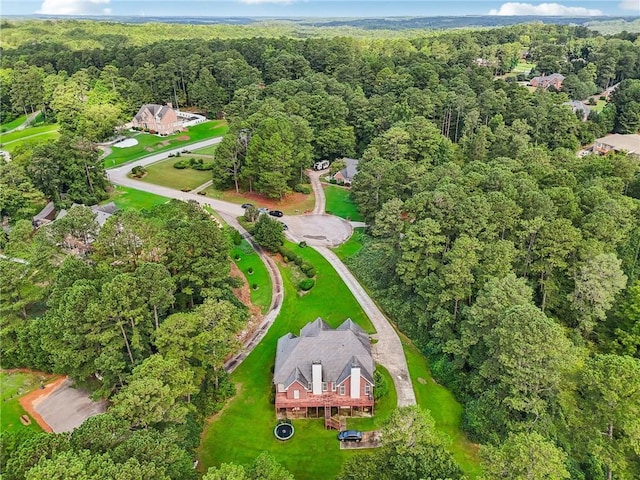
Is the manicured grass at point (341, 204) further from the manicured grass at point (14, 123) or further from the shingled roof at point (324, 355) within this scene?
the manicured grass at point (14, 123)

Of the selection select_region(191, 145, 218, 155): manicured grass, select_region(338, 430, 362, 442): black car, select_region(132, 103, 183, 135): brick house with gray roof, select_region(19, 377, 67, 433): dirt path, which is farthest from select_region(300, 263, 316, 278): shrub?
select_region(132, 103, 183, 135): brick house with gray roof

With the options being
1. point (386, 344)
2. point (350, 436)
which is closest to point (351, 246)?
point (386, 344)

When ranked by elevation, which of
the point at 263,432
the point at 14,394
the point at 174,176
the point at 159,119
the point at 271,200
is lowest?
the point at 263,432

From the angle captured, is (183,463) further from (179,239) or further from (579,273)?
(579,273)

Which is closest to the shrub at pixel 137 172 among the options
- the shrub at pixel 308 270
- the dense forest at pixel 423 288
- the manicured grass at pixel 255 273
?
the dense forest at pixel 423 288

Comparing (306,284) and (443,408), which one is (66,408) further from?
(443,408)

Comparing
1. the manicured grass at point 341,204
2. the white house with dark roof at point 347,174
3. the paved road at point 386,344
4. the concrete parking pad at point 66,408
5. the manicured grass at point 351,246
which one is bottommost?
the paved road at point 386,344
